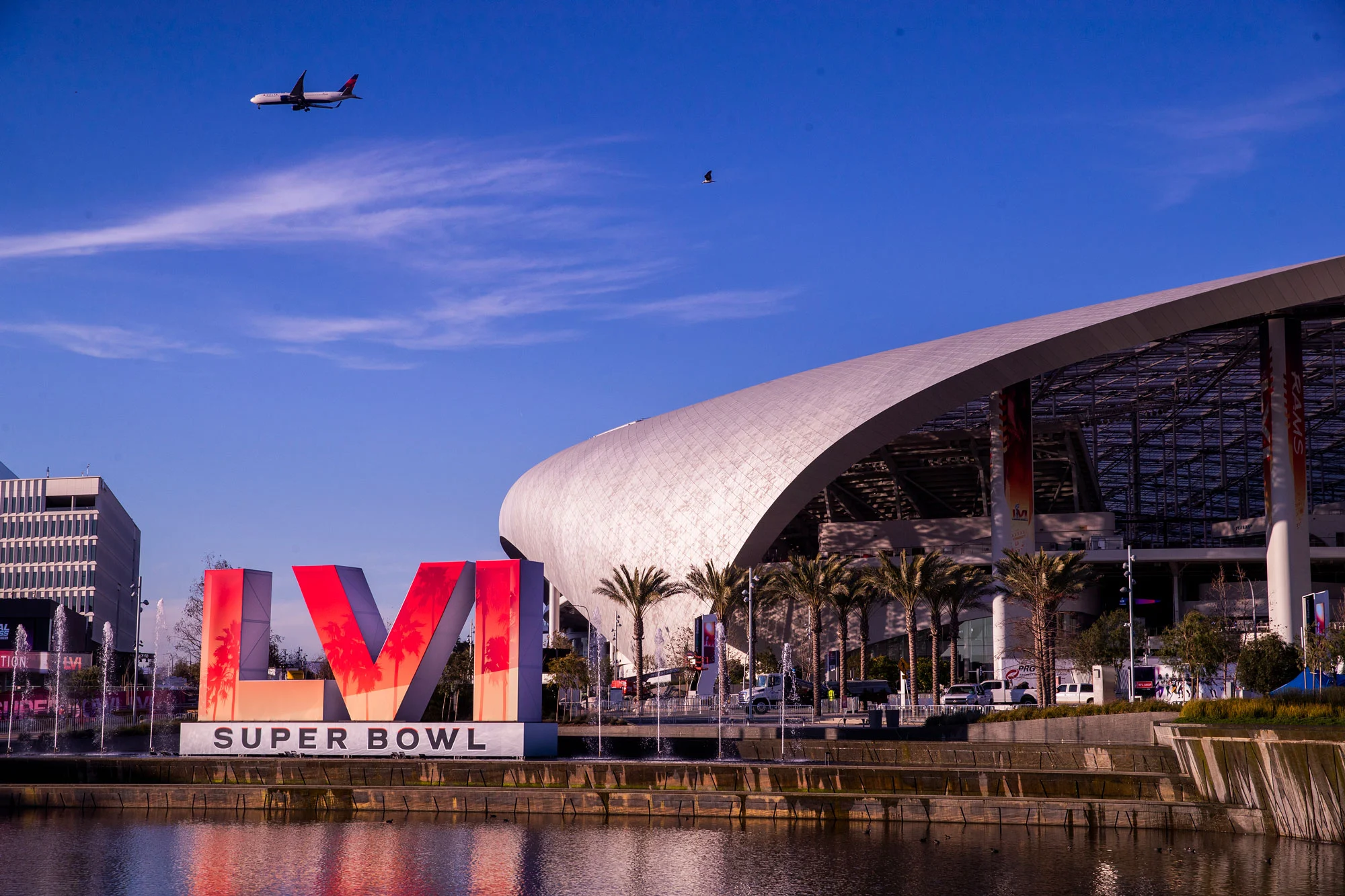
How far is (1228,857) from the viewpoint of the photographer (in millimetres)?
19609

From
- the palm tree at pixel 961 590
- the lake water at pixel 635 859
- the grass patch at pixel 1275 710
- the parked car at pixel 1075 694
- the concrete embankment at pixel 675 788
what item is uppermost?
the palm tree at pixel 961 590

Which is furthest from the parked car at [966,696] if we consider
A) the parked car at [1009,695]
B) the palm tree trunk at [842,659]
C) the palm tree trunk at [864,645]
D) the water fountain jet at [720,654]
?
the water fountain jet at [720,654]

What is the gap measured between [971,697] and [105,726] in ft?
104

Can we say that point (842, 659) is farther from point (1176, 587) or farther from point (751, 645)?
point (1176, 587)

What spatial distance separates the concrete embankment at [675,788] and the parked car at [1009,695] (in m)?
21.5

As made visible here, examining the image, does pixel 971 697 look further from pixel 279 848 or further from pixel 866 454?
pixel 279 848

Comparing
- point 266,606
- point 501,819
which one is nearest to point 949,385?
point 266,606

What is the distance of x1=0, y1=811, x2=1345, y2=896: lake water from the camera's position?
17.8 metres

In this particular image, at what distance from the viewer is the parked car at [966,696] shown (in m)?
51.3

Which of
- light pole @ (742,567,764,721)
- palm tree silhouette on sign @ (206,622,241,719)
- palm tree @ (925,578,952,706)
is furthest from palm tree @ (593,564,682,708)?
palm tree silhouette on sign @ (206,622,241,719)

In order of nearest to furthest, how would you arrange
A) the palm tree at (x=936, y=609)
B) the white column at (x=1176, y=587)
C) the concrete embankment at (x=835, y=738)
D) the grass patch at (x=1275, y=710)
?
1. the grass patch at (x=1275, y=710)
2. the concrete embankment at (x=835, y=738)
3. the palm tree at (x=936, y=609)
4. the white column at (x=1176, y=587)

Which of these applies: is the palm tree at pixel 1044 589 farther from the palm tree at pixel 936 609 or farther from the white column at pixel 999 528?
the white column at pixel 999 528

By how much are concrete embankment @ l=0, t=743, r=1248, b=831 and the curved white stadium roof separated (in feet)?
93.3

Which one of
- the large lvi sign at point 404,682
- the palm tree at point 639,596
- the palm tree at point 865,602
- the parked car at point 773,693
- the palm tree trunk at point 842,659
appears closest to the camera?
the large lvi sign at point 404,682
